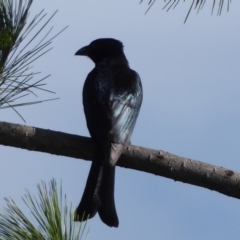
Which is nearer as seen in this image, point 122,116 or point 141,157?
point 141,157

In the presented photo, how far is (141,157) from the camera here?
3412 mm

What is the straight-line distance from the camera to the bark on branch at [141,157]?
10.3ft

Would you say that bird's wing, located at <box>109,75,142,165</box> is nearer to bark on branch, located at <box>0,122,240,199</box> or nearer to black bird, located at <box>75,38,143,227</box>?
black bird, located at <box>75,38,143,227</box>

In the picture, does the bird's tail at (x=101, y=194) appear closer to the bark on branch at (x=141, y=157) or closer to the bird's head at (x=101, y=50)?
the bark on branch at (x=141, y=157)

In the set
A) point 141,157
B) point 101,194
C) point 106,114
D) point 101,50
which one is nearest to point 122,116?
point 106,114

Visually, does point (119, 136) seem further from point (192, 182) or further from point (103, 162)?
point (192, 182)

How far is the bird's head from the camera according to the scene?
5883 mm

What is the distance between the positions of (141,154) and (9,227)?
3.28 feet

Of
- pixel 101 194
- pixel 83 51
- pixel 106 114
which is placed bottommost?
pixel 101 194

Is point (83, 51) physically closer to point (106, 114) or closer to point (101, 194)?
point (106, 114)

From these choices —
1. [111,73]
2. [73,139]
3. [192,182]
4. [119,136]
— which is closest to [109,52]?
[111,73]

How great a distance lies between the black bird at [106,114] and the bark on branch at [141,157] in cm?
22

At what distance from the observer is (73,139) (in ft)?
11.6

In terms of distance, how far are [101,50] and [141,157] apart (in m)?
2.64
